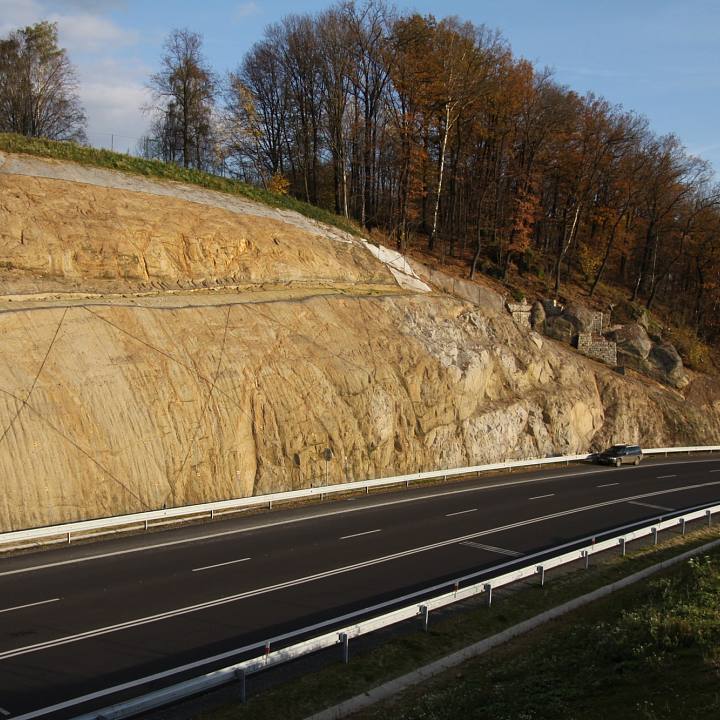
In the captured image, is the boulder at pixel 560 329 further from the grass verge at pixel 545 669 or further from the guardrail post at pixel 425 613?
the guardrail post at pixel 425 613

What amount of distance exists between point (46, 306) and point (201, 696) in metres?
17.2

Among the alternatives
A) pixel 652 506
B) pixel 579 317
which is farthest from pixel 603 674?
pixel 579 317

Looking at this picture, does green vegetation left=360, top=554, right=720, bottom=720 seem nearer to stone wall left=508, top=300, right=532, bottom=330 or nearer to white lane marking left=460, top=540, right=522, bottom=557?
white lane marking left=460, top=540, right=522, bottom=557

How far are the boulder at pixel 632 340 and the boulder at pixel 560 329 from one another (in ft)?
13.5

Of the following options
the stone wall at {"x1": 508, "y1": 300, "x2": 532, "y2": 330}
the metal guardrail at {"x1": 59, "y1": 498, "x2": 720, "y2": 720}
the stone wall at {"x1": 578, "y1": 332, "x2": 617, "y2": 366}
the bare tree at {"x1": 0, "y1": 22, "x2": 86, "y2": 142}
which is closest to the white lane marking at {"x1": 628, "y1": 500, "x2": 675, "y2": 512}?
the metal guardrail at {"x1": 59, "y1": 498, "x2": 720, "y2": 720}

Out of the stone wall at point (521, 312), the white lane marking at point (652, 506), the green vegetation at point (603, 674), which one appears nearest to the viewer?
the green vegetation at point (603, 674)

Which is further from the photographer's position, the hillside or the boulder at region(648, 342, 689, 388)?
the boulder at region(648, 342, 689, 388)

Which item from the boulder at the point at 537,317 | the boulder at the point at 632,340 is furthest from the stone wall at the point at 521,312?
the boulder at the point at 632,340

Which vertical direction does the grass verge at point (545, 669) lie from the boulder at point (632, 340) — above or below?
below

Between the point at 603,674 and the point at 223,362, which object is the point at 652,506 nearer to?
the point at 223,362

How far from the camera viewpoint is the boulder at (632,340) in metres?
49.3

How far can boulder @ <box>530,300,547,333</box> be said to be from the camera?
47281mm

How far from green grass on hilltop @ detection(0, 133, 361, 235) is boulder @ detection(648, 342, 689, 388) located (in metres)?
23.9

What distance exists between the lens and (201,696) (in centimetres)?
1000
